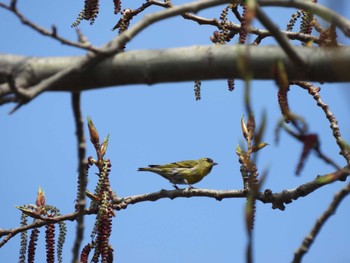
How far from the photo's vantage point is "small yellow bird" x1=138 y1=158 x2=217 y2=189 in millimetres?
8266

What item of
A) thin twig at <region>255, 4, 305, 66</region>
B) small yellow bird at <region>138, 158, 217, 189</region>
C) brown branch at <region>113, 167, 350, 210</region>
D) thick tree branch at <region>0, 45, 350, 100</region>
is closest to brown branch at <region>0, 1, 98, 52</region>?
thick tree branch at <region>0, 45, 350, 100</region>

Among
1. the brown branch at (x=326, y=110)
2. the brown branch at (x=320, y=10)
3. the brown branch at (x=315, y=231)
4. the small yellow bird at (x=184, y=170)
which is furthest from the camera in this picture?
the small yellow bird at (x=184, y=170)

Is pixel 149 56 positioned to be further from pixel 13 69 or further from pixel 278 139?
pixel 278 139

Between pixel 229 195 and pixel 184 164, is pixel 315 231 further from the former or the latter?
pixel 184 164

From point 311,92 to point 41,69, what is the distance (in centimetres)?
298

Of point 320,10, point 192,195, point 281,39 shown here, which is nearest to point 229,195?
point 192,195

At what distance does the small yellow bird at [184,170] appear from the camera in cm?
827

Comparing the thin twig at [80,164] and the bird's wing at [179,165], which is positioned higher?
the bird's wing at [179,165]

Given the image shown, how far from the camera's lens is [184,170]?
8.41 metres

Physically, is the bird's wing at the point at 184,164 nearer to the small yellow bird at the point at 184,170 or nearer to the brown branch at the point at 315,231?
the small yellow bird at the point at 184,170

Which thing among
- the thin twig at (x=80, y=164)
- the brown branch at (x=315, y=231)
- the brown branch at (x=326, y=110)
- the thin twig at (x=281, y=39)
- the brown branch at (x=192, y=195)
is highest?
the brown branch at (x=326, y=110)

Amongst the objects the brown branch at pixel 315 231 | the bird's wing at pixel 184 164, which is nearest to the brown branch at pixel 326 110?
the brown branch at pixel 315 231

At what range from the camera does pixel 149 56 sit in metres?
1.59

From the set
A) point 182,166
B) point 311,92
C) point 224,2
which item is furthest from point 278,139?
point 182,166
